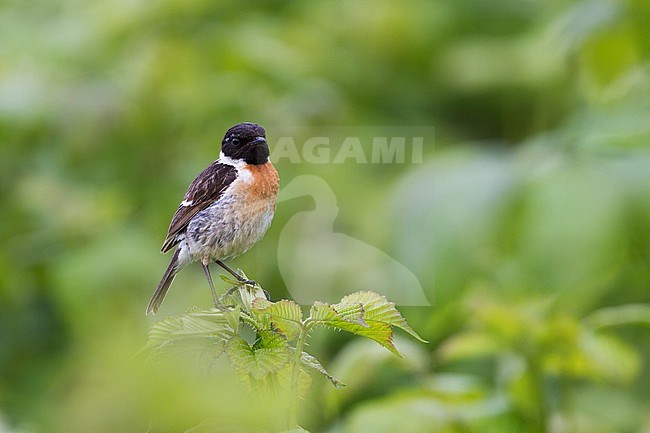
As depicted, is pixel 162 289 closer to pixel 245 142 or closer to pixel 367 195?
pixel 245 142

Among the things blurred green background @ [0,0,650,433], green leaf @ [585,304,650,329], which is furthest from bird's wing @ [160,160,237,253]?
green leaf @ [585,304,650,329]

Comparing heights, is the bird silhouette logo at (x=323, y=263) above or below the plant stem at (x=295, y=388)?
above

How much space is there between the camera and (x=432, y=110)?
20.6 ft

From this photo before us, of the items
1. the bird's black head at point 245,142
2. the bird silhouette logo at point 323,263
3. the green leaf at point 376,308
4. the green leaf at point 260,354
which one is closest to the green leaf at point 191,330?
the green leaf at point 260,354

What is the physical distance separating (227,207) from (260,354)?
14.3 inches

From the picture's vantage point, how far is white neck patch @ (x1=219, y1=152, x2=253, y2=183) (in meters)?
1.56

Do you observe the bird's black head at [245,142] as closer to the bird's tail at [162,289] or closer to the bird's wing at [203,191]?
the bird's wing at [203,191]

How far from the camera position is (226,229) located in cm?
161

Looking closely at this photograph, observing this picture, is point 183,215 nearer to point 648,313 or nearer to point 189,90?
point 648,313

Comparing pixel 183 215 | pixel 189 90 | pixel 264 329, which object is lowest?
pixel 264 329

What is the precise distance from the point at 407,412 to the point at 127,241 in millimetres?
2130

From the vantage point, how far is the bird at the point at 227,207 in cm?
153

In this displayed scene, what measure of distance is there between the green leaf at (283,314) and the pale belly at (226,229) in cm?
23

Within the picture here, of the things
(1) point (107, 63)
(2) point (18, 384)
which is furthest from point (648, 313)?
(1) point (107, 63)
